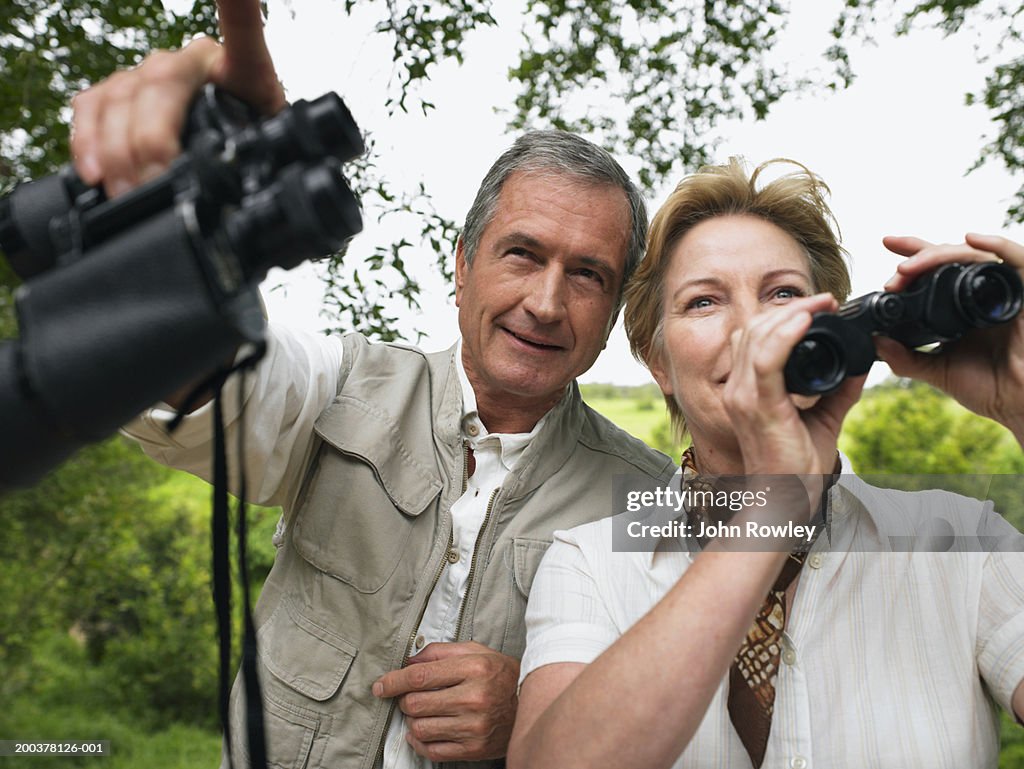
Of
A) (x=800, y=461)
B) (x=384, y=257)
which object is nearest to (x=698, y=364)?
(x=800, y=461)

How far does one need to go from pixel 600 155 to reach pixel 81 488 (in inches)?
216

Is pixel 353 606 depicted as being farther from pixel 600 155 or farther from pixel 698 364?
pixel 600 155

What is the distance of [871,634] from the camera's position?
1.51 meters

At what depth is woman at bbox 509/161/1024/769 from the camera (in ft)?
4.09

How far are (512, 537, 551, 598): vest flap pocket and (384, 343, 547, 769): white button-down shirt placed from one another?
0.33 ft

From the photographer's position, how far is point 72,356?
86 centimetres

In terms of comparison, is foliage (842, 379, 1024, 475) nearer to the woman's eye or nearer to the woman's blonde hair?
the woman's blonde hair

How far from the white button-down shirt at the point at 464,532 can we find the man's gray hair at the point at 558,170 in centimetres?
42

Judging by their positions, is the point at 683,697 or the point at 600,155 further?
the point at 600,155

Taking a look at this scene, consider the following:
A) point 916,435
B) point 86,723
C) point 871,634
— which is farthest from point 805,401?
point 86,723

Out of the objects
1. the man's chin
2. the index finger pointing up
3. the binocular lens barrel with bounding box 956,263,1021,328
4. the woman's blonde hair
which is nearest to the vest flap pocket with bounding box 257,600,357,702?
the woman's blonde hair

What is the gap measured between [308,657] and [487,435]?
65 cm

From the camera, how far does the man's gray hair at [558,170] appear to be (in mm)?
2055

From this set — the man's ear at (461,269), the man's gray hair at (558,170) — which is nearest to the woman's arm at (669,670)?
the man's gray hair at (558,170)
